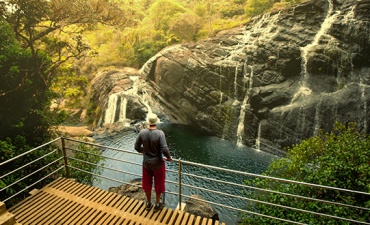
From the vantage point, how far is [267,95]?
1855 cm

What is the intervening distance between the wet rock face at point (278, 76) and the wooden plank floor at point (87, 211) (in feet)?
47.5

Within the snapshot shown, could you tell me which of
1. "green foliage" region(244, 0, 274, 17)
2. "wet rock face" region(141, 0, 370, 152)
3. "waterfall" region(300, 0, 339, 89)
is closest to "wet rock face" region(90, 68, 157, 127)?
"wet rock face" region(141, 0, 370, 152)

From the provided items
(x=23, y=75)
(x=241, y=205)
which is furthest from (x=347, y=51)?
(x=23, y=75)

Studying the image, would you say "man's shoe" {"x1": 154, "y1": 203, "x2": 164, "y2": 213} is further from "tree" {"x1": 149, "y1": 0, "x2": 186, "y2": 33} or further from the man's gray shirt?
"tree" {"x1": 149, "y1": 0, "x2": 186, "y2": 33}

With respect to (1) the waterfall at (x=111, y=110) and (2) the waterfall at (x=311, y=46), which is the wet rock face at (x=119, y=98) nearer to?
(1) the waterfall at (x=111, y=110)

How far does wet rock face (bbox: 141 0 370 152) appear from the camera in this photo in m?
16.1

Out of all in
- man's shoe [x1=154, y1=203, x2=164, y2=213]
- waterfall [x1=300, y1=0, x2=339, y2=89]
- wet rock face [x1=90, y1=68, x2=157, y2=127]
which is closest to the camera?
man's shoe [x1=154, y1=203, x2=164, y2=213]

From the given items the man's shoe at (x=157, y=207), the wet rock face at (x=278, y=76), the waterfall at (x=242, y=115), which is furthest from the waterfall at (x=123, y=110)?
the man's shoe at (x=157, y=207)

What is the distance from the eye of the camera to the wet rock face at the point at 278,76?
53.0ft

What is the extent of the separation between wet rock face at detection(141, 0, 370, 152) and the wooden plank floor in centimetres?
1449

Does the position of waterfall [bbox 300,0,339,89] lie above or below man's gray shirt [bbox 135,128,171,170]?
above

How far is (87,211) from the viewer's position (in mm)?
4805

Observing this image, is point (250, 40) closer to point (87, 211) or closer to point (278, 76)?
point (278, 76)

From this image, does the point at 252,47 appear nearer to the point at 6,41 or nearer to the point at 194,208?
the point at 194,208
